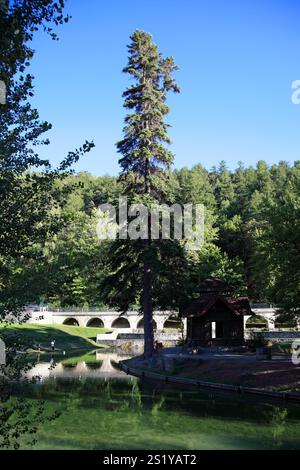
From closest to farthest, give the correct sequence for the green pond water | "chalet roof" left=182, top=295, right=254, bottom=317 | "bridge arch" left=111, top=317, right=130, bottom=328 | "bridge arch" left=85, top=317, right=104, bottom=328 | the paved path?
the green pond water < the paved path < "chalet roof" left=182, top=295, right=254, bottom=317 < "bridge arch" left=85, top=317, right=104, bottom=328 < "bridge arch" left=111, top=317, right=130, bottom=328

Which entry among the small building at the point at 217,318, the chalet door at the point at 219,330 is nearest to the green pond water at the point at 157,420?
the small building at the point at 217,318

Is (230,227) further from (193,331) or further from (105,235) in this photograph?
(193,331)

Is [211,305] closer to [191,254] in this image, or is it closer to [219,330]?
[219,330]

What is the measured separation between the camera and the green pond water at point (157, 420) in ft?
47.4

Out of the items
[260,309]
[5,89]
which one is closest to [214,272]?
[260,309]

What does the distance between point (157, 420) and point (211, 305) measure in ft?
72.5

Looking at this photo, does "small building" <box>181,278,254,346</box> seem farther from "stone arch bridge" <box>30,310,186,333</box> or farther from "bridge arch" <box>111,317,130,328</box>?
"bridge arch" <box>111,317,130,328</box>

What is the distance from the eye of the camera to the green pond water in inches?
569

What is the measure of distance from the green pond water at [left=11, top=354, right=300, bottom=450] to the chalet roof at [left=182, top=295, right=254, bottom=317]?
12.5 metres

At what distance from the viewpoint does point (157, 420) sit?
18.0 meters

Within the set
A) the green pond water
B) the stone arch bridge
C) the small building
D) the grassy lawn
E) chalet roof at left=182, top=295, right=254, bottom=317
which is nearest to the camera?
the green pond water

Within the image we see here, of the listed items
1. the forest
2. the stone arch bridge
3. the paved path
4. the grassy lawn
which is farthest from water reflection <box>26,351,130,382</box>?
the stone arch bridge

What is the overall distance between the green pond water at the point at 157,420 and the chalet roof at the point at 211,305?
40.9 ft

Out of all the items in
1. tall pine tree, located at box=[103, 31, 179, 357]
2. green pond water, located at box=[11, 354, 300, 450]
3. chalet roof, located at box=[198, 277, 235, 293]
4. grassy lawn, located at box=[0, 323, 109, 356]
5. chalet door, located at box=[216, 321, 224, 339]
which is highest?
tall pine tree, located at box=[103, 31, 179, 357]
